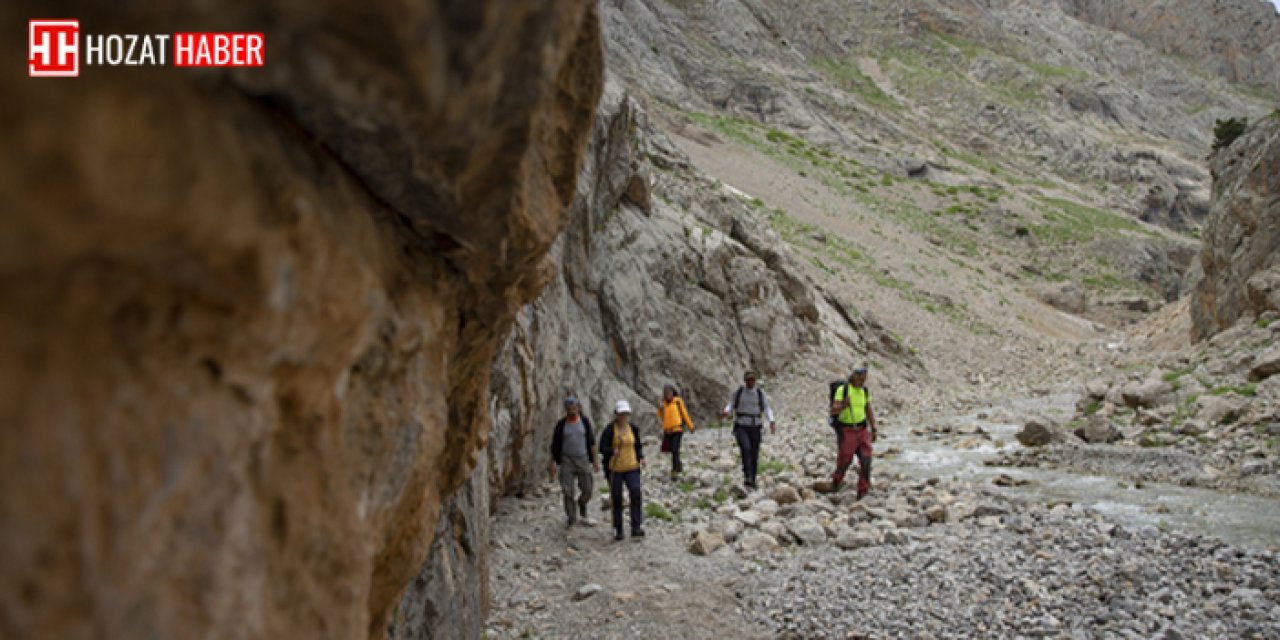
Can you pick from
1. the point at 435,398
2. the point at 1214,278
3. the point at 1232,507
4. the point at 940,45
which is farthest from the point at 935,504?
the point at 940,45

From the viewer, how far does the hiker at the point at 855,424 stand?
11680 mm

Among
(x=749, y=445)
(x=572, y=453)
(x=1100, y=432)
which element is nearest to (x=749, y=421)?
(x=749, y=445)

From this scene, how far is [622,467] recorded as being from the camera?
→ 990 centimetres

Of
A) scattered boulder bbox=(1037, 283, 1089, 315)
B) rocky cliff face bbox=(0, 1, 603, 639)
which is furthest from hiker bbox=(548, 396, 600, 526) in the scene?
scattered boulder bbox=(1037, 283, 1089, 315)

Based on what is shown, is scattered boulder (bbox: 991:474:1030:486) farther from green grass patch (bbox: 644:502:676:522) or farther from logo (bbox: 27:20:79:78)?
logo (bbox: 27:20:79:78)

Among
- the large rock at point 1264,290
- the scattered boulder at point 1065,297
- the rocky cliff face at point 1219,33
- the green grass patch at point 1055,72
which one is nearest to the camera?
the large rock at point 1264,290

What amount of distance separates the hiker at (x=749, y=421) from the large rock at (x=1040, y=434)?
557cm

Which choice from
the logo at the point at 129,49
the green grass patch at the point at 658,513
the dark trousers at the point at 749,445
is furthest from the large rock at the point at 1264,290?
the logo at the point at 129,49

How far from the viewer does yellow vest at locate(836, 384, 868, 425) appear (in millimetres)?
11688

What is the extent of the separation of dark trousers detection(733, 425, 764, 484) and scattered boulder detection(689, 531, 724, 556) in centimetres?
280

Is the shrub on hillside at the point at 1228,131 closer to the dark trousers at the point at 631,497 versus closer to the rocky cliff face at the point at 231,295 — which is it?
the dark trousers at the point at 631,497

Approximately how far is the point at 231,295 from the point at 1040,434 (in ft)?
49.7

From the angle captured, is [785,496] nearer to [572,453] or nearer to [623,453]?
[623,453]

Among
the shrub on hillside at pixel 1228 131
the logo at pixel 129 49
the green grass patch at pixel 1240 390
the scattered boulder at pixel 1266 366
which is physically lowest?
the green grass patch at pixel 1240 390
